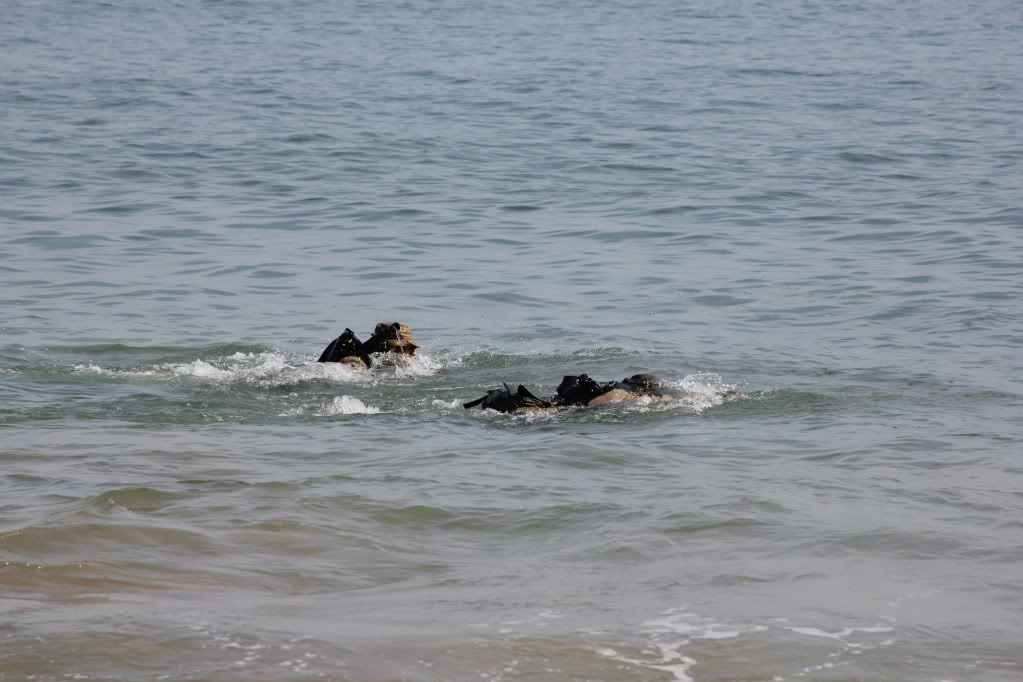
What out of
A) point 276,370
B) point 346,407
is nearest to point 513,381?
point 346,407

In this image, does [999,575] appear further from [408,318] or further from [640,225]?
[640,225]

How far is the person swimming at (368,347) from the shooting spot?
9875 mm

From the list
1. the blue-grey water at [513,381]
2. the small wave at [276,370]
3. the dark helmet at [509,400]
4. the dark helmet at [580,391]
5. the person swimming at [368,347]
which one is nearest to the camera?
the blue-grey water at [513,381]

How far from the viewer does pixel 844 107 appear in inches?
1054

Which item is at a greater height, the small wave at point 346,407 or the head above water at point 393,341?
the head above water at point 393,341

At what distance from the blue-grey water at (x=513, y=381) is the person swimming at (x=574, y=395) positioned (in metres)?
0.14

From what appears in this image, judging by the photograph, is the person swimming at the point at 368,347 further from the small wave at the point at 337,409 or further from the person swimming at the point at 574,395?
Result: the person swimming at the point at 574,395

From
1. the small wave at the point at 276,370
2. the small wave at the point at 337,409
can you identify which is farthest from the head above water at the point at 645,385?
Answer: the small wave at the point at 276,370

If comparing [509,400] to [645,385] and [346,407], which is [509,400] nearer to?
[645,385]

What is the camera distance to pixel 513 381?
10.1 metres

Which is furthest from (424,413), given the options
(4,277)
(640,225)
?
(640,225)

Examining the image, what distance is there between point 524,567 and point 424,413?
312cm

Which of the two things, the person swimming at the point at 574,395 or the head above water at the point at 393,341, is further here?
the head above water at the point at 393,341

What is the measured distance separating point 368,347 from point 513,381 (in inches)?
45.3
